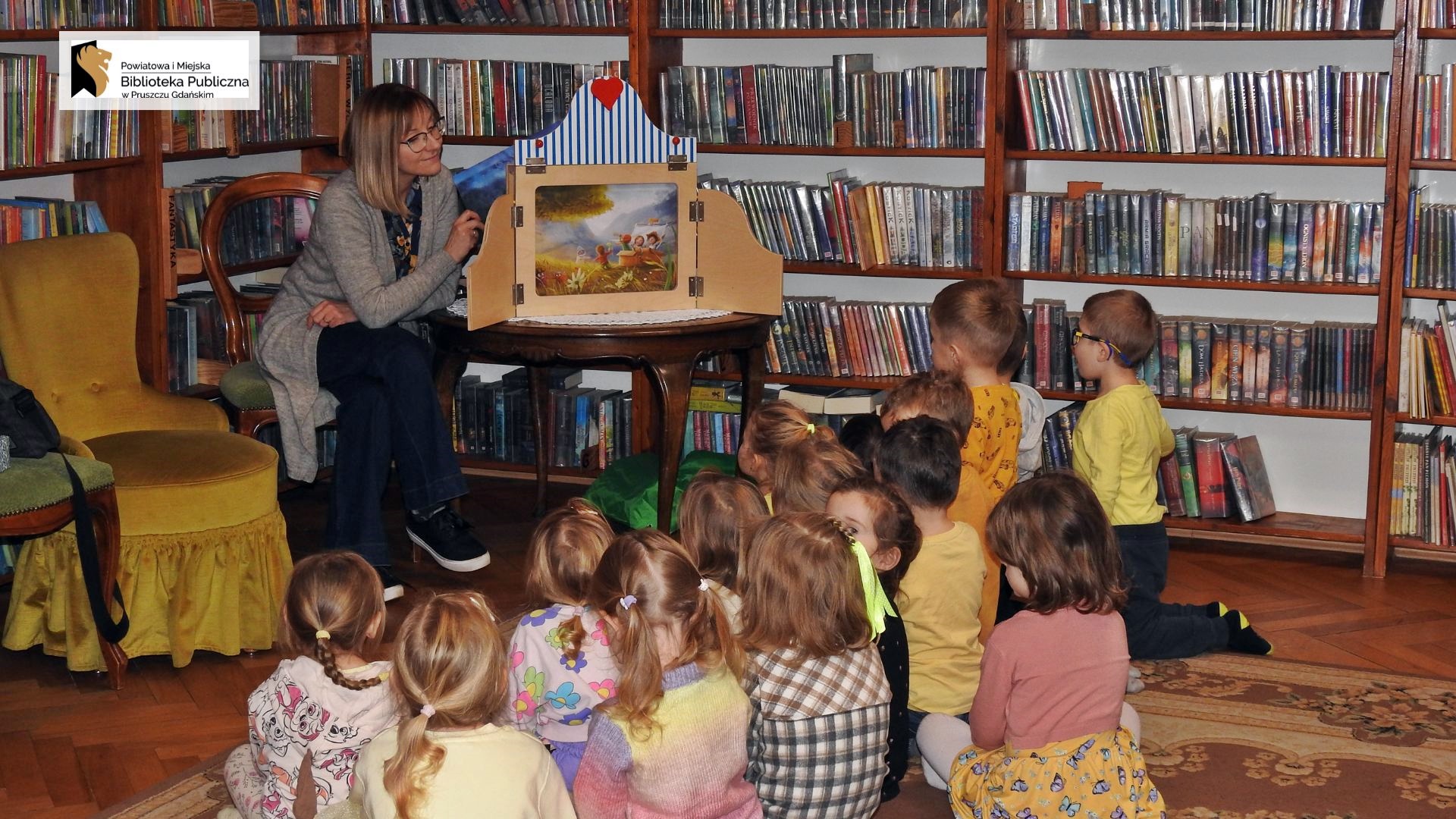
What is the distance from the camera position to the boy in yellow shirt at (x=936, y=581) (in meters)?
2.85

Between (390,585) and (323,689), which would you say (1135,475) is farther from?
(323,689)

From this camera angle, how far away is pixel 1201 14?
13.6 ft

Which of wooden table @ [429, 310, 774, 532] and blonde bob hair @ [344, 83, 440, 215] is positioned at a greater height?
blonde bob hair @ [344, 83, 440, 215]

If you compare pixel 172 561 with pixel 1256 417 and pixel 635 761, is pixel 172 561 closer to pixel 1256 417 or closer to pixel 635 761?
pixel 635 761

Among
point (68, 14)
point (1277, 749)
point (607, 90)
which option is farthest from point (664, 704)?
point (68, 14)

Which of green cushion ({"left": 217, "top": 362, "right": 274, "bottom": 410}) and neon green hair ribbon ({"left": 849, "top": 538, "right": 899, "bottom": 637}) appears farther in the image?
green cushion ({"left": 217, "top": 362, "right": 274, "bottom": 410})

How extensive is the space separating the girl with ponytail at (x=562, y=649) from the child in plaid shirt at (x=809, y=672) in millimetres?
243

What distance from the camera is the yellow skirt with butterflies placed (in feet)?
7.67

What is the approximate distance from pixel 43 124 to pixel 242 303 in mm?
700

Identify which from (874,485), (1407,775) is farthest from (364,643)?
(1407,775)

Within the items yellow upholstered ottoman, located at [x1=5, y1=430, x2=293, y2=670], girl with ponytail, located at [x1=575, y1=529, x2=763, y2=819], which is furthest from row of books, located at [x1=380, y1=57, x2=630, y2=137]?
girl with ponytail, located at [x1=575, y1=529, x2=763, y2=819]

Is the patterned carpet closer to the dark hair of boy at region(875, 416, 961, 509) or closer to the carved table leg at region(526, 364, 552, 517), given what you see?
the dark hair of boy at region(875, 416, 961, 509)

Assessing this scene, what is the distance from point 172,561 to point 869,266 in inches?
84.9

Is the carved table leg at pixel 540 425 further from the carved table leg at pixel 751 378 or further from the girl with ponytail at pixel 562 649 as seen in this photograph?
the girl with ponytail at pixel 562 649
